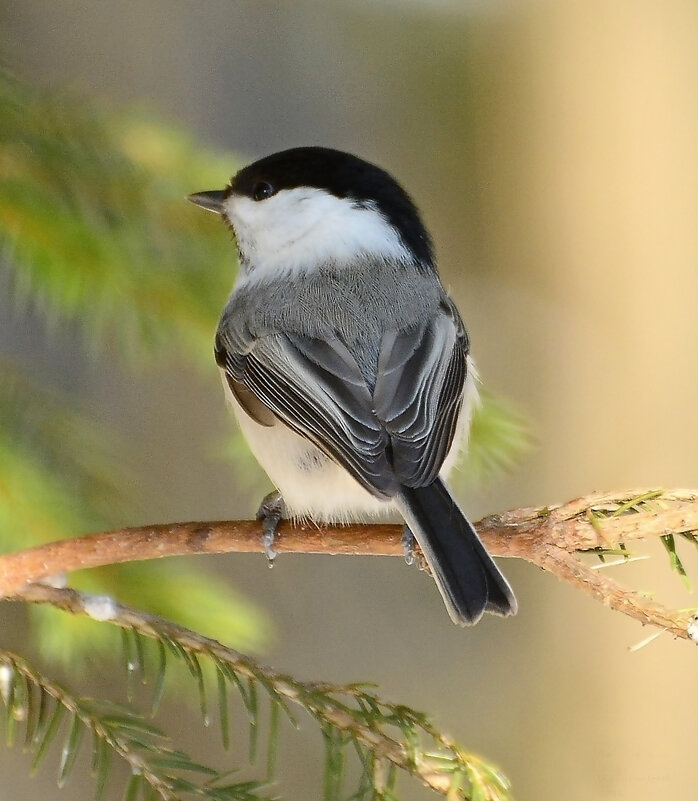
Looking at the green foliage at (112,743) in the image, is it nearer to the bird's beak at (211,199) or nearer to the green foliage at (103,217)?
the green foliage at (103,217)

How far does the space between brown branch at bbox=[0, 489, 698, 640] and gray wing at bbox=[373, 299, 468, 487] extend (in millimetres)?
54

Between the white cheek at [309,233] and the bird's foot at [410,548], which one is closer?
the bird's foot at [410,548]

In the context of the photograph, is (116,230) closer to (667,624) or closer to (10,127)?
(10,127)

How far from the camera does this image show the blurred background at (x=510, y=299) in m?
1.22

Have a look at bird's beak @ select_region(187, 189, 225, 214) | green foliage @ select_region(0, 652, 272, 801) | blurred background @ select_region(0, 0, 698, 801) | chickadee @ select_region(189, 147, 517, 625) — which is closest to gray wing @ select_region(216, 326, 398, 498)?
chickadee @ select_region(189, 147, 517, 625)

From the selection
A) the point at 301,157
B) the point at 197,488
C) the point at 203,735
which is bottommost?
the point at 203,735

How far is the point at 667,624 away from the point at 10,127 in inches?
20.1

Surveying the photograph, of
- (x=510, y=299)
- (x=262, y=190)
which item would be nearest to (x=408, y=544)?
(x=262, y=190)

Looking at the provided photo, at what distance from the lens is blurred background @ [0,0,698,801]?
1.22 m

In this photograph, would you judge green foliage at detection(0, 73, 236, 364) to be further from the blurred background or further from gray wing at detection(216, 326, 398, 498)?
the blurred background

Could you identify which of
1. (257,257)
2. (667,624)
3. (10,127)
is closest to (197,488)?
(257,257)

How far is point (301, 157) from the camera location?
81 centimetres

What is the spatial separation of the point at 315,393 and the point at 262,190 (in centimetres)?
27

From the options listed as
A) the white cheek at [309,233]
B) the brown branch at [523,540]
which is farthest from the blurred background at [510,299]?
the brown branch at [523,540]
